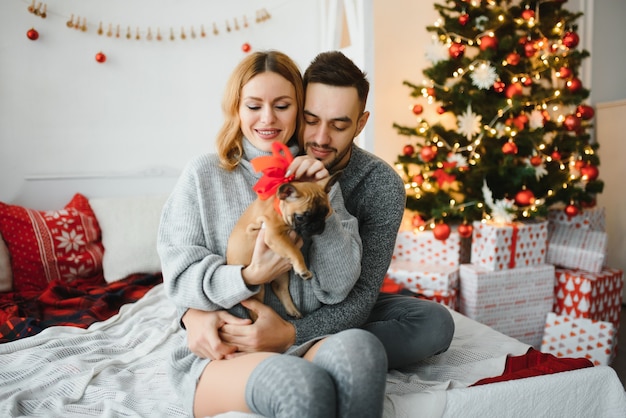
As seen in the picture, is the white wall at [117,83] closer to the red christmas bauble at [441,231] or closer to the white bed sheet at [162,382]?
the white bed sheet at [162,382]

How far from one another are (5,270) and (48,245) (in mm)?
210

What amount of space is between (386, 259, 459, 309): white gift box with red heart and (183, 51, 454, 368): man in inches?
44.5

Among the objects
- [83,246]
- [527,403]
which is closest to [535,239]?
[527,403]

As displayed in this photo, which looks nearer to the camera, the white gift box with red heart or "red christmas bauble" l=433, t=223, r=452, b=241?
the white gift box with red heart

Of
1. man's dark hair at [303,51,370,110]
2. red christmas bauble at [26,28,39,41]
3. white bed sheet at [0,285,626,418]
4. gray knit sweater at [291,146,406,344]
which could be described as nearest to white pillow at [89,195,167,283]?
white bed sheet at [0,285,626,418]

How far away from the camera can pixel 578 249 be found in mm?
2783

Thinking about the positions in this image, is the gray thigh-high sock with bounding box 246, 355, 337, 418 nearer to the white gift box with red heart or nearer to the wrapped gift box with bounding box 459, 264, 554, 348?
the white gift box with red heart

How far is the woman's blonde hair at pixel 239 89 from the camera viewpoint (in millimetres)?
1198

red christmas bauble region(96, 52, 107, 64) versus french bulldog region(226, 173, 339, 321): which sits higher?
red christmas bauble region(96, 52, 107, 64)

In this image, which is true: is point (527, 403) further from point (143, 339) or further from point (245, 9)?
point (245, 9)

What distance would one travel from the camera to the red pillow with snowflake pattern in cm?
217

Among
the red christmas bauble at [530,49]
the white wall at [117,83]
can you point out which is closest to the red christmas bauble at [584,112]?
the red christmas bauble at [530,49]

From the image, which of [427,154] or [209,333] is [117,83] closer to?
[427,154]

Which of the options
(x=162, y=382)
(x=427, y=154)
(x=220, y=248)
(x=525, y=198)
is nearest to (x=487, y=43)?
(x=427, y=154)
